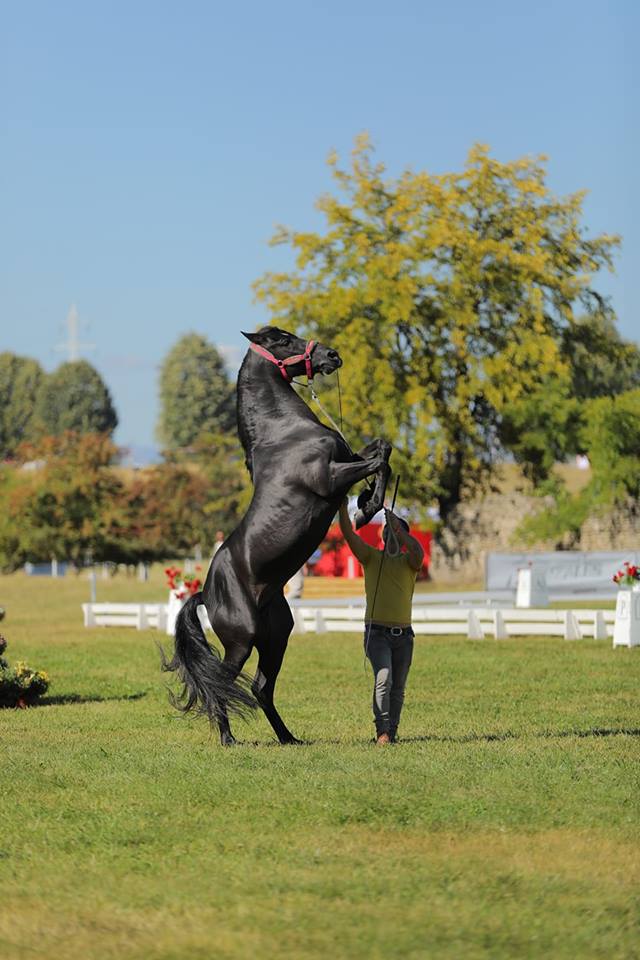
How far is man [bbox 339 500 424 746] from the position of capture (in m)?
12.4

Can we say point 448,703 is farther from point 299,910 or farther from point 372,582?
point 299,910

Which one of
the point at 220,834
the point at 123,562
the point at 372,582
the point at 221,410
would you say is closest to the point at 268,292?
the point at 123,562

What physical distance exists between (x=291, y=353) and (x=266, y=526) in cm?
140

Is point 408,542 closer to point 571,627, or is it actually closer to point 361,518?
point 361,518

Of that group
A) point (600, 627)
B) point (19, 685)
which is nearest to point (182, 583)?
point (600, 627)

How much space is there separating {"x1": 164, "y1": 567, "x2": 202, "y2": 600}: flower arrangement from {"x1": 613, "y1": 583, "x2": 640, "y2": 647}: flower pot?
7980 mm

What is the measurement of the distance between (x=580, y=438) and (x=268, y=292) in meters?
11.9

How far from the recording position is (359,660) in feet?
74.1

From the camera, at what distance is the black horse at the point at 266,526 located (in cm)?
1163

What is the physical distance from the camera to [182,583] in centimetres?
3050

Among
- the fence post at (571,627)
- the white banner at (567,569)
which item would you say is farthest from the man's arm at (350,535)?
the white banner at (567,569)

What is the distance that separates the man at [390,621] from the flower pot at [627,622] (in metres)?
12.8

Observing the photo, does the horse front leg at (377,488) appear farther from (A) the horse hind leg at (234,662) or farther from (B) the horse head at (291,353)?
(A) the horse hind leg at (234,662)

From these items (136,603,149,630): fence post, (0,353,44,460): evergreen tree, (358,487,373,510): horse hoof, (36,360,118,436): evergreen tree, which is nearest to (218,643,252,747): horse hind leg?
(358,487,373,510): horse hoof
